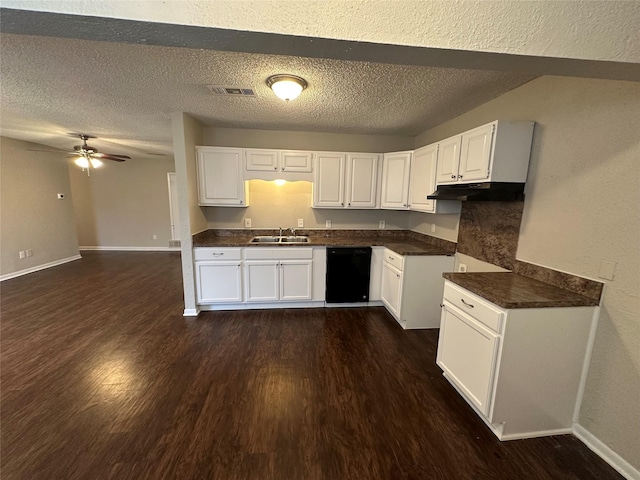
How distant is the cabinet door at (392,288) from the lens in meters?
3.05

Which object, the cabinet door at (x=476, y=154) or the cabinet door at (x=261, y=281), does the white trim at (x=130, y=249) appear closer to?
the cabinet door at (x=261, y=281)

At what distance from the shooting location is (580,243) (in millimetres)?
1687

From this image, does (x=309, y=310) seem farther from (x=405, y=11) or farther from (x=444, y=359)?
(x=405, y=11)

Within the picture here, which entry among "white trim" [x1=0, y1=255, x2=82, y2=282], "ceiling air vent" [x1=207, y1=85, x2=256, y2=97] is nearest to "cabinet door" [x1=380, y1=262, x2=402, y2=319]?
"ceiling air vent" [x1=207, y1=85, x2=256, y2=97]

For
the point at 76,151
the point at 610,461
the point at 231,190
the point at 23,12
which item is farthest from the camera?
the point at 76,151

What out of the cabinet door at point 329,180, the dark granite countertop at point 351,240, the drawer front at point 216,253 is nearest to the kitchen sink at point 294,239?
the dark granite countertop at point 351,240

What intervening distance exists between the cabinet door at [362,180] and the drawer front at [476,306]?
1.95m

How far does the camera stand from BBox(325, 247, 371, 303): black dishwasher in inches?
135

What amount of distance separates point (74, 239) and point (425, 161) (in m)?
7.73

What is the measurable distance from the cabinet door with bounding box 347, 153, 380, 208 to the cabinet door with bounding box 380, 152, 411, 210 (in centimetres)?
13

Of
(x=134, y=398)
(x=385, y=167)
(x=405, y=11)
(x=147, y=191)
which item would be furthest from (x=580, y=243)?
(x=147, y=191)

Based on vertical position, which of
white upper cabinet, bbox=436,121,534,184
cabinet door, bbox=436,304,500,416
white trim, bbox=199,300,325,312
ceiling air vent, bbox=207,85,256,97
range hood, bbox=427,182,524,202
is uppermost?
ceiling air vent, bbox=207,85,256,97

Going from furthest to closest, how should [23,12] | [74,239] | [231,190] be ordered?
[74,239], [231,190], [23,12]

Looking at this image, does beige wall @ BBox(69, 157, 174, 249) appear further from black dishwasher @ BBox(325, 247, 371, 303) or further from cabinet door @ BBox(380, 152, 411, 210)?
cabinet door @ BBox(380, 152, 411, 210)
